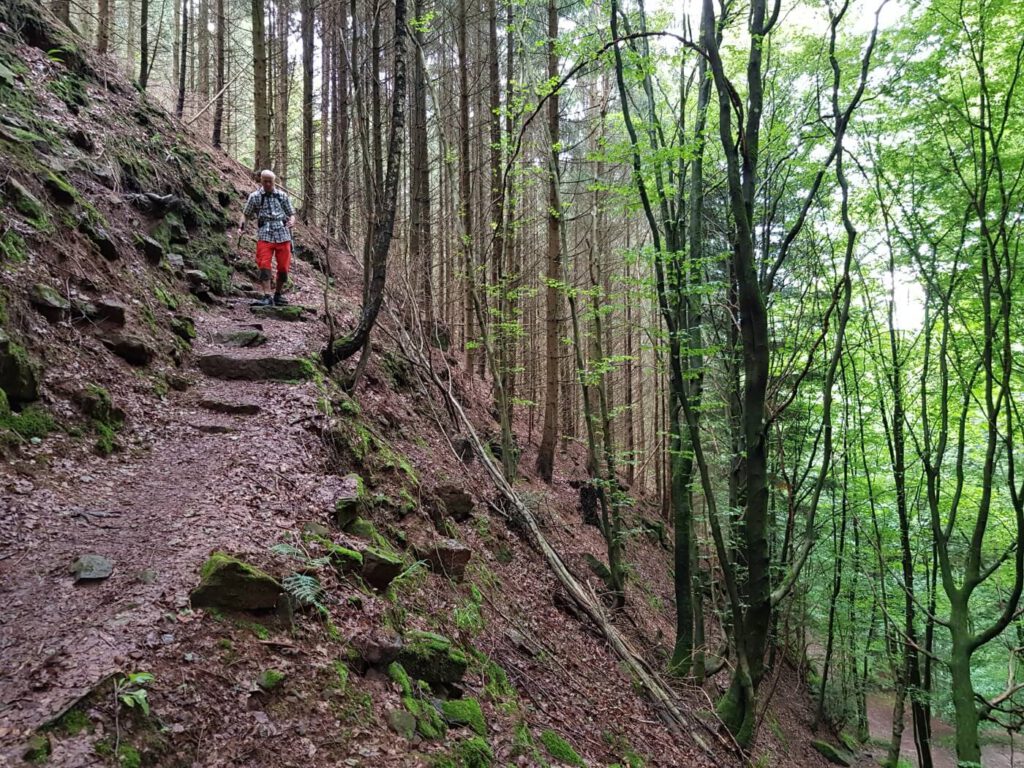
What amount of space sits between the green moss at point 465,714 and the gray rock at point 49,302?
4525 millimetres

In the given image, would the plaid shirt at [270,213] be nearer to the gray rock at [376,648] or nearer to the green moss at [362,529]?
the green moss at [362,529]

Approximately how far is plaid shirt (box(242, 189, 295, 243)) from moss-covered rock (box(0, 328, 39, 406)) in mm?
4334

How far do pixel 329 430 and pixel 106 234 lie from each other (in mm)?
3388

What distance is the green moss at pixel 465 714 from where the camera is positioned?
3.63 m

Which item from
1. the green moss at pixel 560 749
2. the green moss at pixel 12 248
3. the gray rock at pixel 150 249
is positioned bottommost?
the green moss at pixel 560 749

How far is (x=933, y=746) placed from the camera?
16906 millimetres

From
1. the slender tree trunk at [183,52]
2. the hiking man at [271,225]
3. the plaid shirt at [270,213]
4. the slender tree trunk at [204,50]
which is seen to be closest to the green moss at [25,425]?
the hiking man at [271,225]

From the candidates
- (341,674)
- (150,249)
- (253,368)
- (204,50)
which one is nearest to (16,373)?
(253,368)

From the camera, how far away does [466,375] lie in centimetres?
1385

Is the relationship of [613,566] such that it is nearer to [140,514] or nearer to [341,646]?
[341,646]

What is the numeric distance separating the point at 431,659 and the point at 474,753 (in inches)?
26.5

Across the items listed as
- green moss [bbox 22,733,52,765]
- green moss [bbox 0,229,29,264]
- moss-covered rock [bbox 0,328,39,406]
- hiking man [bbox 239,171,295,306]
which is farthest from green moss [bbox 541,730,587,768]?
hiking man [bbox 239,171,295,306]

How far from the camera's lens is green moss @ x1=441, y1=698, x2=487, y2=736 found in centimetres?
363

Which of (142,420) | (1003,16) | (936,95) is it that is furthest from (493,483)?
(1003,16)
